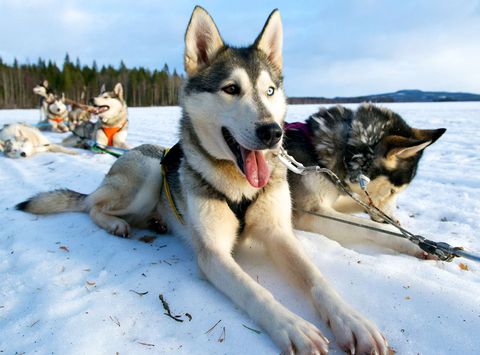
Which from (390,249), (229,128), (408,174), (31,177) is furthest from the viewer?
(31,177)

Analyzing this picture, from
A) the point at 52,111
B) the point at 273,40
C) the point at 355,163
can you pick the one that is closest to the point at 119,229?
the point at 273,40

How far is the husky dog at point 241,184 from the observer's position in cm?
162

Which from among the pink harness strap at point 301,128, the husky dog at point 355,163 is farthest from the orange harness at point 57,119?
the husky dog at point 355,163

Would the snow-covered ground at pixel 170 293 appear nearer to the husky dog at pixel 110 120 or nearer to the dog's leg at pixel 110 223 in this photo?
the dog's leg at pixel 110 223

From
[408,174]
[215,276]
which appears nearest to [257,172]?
[215,276]

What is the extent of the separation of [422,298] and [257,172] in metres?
1.18

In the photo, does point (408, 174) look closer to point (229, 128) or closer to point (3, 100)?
point (229, 128)

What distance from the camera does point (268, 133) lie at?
1.98 metres

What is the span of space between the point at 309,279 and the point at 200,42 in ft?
6.33

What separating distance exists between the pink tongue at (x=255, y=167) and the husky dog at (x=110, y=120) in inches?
293

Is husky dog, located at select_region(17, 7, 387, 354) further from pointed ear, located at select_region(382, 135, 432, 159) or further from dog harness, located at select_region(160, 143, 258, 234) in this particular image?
pointed ear, located at select_region(382, 135, 432, 159)

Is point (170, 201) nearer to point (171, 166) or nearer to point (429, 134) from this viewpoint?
point (171, 166)

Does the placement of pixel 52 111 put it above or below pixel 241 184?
above

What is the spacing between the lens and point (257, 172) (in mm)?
2207
